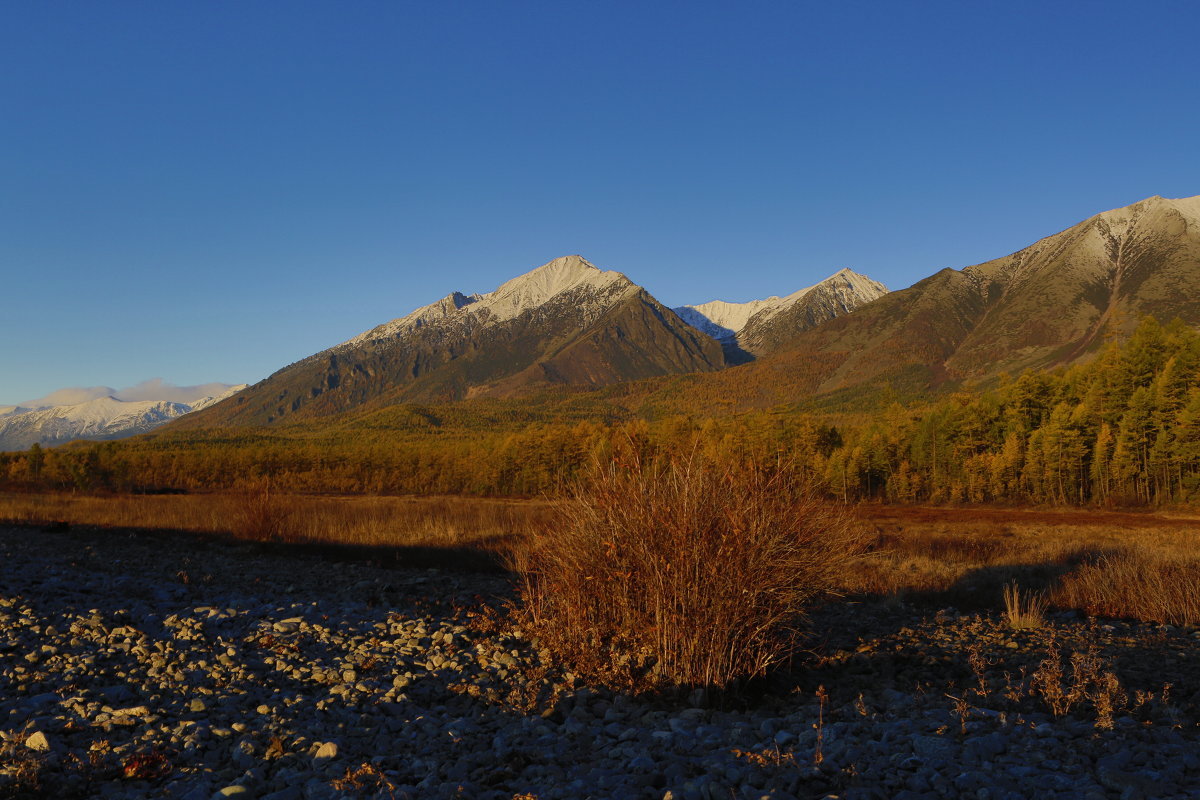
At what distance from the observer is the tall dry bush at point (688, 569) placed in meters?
6.86

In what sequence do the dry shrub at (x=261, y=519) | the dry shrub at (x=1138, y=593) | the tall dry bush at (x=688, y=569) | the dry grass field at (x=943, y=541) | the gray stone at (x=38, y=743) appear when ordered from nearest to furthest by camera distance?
the gray stone at (x=38, y=743) < the tall dry bush at (x=688, y=569) < the dry shrub at (x=1138, y=593) < the dry grass field at (x=943, y=541) < the dry shrub at (x=261, y=519)

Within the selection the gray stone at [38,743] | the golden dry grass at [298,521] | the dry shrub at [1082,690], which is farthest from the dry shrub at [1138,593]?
the gray stone at [38,743]

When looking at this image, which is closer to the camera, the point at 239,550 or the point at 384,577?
the point at 384,577

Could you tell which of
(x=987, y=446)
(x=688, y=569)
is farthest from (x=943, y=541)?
(x=987, y=446)

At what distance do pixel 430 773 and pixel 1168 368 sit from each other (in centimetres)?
5413

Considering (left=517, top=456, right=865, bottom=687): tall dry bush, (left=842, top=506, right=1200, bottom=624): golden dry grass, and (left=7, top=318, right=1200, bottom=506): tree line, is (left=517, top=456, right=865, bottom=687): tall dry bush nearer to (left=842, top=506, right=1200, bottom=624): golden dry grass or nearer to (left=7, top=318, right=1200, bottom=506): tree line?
(left=842, top=506, right=1200, bottom=624): golden dry grass

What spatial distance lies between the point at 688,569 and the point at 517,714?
220 cm

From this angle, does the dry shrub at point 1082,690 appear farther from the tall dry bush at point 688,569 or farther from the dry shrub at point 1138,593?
the dry shrub at point 1138,593

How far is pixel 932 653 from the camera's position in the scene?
335 inches

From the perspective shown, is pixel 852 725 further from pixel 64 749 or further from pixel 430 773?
pixel 64 749

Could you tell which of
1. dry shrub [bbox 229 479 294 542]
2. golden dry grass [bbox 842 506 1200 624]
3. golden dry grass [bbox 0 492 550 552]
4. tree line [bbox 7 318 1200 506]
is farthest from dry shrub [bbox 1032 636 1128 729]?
dry shrub [bbox 229 479 294 542]

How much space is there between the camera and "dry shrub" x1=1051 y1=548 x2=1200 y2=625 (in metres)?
11.3

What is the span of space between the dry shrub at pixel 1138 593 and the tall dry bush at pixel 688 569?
7669 mm

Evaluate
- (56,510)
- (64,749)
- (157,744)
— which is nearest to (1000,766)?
(157,744)
